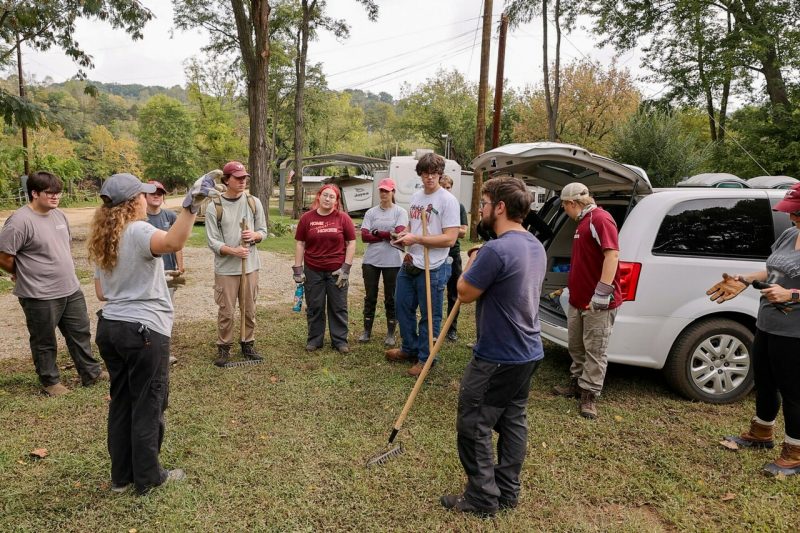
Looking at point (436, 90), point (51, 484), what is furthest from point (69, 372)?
point (436, 90)

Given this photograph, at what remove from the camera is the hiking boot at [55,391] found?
14.1ft

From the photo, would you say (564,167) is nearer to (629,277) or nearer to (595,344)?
(629,277)

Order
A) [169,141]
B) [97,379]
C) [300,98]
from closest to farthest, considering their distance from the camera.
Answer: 1. [97,379]
2. [300,98]
3. [169,141]

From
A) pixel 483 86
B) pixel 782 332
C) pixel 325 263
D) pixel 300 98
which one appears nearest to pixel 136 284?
pixel 325 263

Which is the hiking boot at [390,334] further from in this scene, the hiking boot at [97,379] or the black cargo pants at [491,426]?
the black cargo pants at [491,426]

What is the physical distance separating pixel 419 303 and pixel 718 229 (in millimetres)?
2647

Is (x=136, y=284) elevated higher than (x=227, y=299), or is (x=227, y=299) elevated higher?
(x=136, y=284)

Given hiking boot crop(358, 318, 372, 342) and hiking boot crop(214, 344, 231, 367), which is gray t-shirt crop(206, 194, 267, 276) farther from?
hiking boot crop(358, 318, 372, 342)

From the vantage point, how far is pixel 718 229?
4227mm

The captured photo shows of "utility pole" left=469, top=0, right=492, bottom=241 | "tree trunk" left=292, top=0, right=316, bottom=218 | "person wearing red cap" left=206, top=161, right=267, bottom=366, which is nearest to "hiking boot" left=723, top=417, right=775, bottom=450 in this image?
"person wearing red cap" left=206, top=161, right=267, bottom=366

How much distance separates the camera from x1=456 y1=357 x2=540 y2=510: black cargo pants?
2.70 m

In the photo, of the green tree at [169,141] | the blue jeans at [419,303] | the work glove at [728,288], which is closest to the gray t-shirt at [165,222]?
the blue jeans at [419,303]

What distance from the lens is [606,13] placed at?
21344mm

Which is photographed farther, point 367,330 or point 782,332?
point 367,330
